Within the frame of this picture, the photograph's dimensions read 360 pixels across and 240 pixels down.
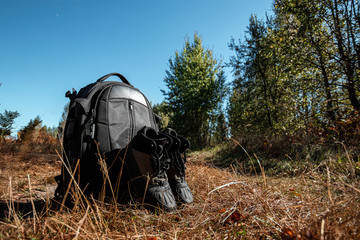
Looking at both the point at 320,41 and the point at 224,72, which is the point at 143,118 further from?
the point at 224,72

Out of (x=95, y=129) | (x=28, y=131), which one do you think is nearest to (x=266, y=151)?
(x=95, y=129)

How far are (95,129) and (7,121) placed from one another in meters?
6.35

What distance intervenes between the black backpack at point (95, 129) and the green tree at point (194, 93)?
44.0ft

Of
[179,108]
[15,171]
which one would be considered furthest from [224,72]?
[15,171]

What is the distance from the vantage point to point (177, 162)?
1910mm

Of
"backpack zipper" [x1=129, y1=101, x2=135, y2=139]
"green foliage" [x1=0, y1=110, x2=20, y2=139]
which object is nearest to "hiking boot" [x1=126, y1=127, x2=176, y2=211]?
"backpack zipper" [x1=129, y1=101, x2=135, y2=139]

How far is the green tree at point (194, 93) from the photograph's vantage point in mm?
15516

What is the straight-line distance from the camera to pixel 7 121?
243 inches

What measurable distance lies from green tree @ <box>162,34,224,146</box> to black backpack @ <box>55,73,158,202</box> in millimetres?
13399

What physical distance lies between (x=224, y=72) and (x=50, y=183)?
51.6ft

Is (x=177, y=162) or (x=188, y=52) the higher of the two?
(x=188, y=52)

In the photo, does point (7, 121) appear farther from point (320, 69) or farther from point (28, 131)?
point (320, 69)

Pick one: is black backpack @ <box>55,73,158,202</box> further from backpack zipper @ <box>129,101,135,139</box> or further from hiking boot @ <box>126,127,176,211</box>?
hiking boot @ <box>126,127,176,211</box>

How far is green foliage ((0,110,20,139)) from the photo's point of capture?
6062mm
